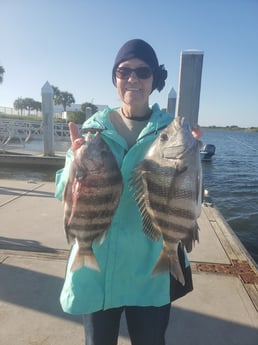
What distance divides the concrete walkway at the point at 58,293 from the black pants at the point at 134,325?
84 cm

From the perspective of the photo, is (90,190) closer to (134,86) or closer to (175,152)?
(175,152)

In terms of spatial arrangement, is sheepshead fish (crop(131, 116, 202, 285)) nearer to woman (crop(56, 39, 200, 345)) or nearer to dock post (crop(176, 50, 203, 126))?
woman (crop(56, 39, 200, 345))

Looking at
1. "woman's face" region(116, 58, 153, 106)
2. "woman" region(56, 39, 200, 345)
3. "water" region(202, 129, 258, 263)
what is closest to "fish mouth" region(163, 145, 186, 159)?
"woman" region(56, 39, 200, 345)

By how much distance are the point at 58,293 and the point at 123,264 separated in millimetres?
1780

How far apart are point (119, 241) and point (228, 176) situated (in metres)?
20.7

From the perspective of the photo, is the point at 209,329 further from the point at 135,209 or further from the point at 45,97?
the point at 45,97

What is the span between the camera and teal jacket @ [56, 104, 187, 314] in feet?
6.18

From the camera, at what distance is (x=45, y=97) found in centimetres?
1503

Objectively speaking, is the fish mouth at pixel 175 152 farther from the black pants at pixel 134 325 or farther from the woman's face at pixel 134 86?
the black pants at pixel 134 325

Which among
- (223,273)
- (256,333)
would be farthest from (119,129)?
(223,273)

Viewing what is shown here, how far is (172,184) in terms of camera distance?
1.64m

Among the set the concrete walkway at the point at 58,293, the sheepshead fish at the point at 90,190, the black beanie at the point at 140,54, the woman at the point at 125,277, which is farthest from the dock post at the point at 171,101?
the sheepshead fish at the point at 90,190

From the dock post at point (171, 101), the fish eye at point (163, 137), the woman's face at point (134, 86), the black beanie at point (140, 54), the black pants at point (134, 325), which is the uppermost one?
the dock post at point (171, 101)

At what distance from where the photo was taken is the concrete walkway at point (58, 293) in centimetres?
275
